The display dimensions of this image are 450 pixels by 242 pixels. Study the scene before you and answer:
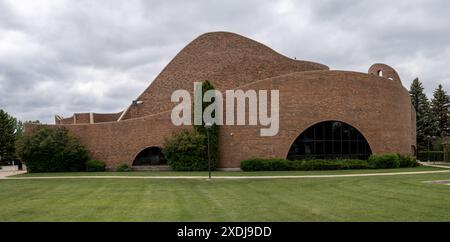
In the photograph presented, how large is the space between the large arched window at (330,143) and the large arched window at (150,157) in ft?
34.6

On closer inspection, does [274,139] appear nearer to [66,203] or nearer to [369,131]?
[369,131]

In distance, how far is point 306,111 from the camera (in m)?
32.0

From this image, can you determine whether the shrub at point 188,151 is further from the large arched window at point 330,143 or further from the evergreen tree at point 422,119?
the evergreen tree at point 422,119

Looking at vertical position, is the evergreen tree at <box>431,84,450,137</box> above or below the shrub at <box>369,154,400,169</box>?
above

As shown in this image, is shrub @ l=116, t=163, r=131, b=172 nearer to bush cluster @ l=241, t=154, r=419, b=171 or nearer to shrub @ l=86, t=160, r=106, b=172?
shrub @ l=86, t=160, r=106, b=172

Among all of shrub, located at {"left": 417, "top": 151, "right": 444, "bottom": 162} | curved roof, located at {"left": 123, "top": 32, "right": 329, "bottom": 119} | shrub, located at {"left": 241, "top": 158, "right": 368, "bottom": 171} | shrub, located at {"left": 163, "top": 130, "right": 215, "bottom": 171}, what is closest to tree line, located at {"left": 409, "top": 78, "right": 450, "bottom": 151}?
shrub, located at {"left": 417, "top": 151, "right": 444, "bottom": 162}

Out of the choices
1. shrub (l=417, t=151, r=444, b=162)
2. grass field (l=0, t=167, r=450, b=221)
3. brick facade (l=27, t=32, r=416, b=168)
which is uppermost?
brick facade (l=27, t=32, r=416, b=168)

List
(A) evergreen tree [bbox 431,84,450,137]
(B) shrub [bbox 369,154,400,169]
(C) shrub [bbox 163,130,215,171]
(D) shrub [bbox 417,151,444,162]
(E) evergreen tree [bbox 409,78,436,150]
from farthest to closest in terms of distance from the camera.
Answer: (A) evergreen tree [bbox 431,84,450,137]
(E) evergreen tree [bbox 409,78,436,150]
(D) shrub [bbox 417,151,444,162]
(B) shrub [bbox 369,154,400,169]
(C) shrub [bbox 163,130,215,171]

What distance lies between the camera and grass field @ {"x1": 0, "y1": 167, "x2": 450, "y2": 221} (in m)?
10.5

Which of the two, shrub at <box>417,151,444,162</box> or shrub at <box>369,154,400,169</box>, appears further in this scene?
shrub at <box>417,151,444,162</box>

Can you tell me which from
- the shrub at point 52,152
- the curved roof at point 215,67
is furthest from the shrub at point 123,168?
the curved roof at point 215,67

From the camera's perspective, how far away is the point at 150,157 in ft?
109

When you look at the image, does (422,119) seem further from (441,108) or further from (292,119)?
(292,119)

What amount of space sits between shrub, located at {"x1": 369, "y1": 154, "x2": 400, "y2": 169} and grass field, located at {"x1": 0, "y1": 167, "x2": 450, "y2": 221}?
15045 millimetres
